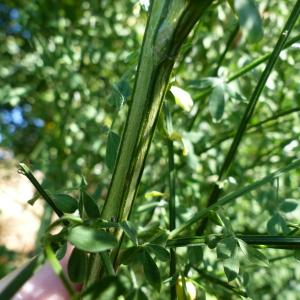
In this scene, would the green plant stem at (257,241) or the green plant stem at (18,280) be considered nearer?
the green plant stem at (18,280)

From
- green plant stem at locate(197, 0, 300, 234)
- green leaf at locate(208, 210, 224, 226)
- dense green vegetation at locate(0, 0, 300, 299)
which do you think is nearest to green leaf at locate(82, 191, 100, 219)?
dense green vegetation at locate(0, 0, 300, 299)

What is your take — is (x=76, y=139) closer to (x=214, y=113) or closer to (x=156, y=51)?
(x=214, y=113)

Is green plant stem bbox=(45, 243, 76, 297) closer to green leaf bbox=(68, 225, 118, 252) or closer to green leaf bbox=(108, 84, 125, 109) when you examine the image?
green leaf bbox=(68, 225, 118, 252)

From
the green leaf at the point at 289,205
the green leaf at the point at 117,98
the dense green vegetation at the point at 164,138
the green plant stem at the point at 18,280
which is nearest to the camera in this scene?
the green plant stem at the point at 18,280

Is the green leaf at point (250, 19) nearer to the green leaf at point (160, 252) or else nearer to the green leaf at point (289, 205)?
the green leaf at point (160, 252)

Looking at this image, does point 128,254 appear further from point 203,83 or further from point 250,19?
point 203,83

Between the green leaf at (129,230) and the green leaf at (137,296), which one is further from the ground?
the green leaf at (129,230)

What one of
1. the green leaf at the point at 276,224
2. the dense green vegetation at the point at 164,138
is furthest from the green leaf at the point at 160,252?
the green leaf at the point at 276,224
